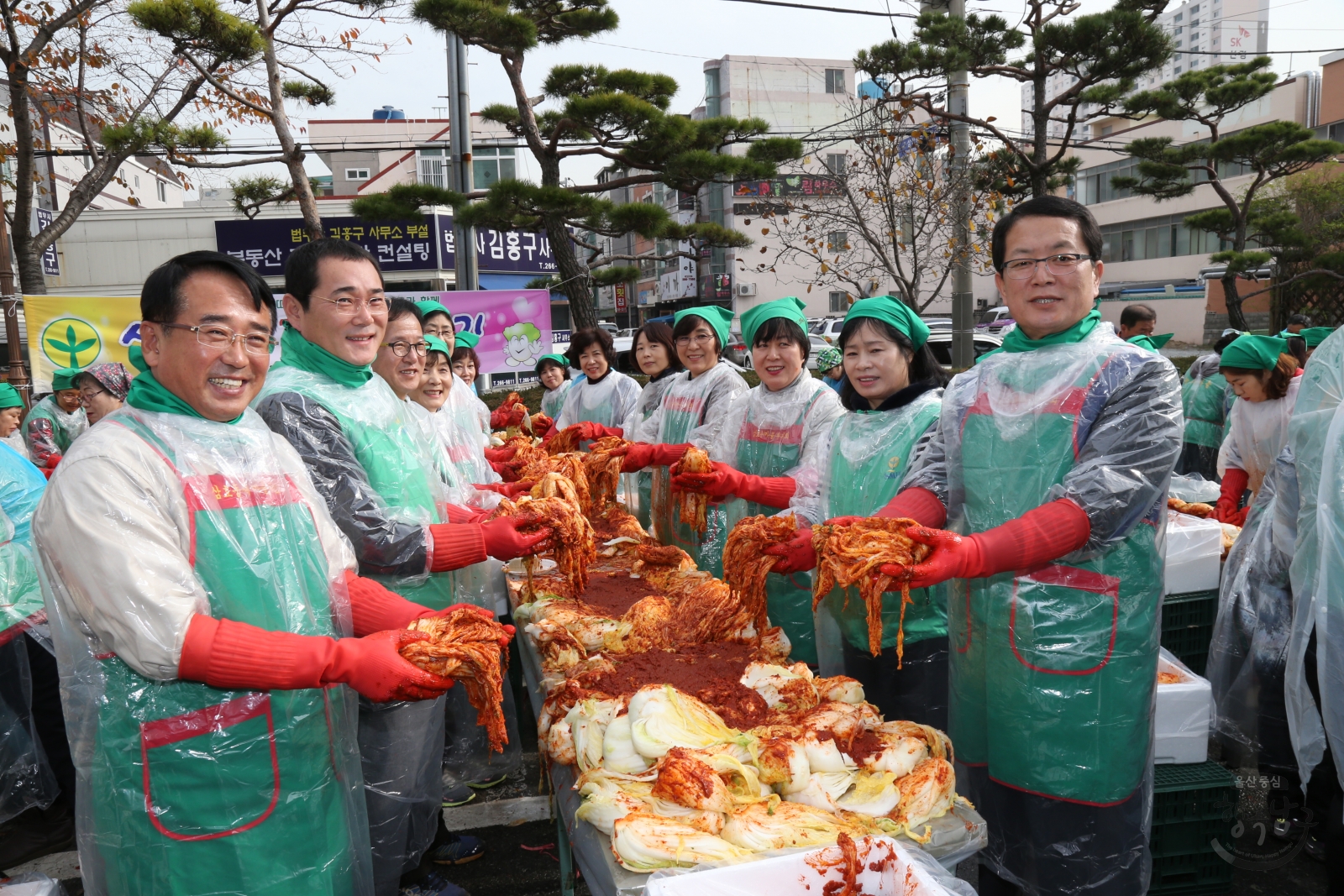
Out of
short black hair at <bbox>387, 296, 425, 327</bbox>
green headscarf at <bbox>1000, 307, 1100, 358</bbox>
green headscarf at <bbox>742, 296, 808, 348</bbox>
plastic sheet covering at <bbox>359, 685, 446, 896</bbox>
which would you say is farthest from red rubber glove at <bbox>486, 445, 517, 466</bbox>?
green headscarf at <bbox>1000, 307, 1100, 358</bbox>

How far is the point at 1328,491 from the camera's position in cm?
224

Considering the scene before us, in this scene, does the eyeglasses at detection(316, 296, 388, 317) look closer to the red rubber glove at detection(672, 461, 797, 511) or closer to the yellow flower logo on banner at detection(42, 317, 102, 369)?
the red rubber glove at detection(672, 461, 797, 511)

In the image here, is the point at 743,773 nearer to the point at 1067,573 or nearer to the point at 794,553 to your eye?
the point at 794,553

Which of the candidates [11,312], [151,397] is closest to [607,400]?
[151,397]

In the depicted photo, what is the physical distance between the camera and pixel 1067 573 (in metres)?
2.28

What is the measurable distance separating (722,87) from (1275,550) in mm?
38525

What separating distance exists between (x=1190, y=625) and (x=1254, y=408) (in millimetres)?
1706

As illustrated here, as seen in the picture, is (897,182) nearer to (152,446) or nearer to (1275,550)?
(1275,550)

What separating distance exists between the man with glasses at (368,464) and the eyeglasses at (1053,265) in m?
1.88

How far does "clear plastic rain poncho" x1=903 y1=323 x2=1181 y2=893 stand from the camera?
2.25 m

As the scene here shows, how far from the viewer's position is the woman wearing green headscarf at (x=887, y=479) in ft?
9.70

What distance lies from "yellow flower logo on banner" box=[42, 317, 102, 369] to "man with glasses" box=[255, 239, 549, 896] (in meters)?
7.86

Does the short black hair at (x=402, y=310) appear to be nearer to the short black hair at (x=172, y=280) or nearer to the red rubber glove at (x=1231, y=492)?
the short black hair at (x=172, y=280)

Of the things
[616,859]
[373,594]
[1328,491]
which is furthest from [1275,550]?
[373,594]
